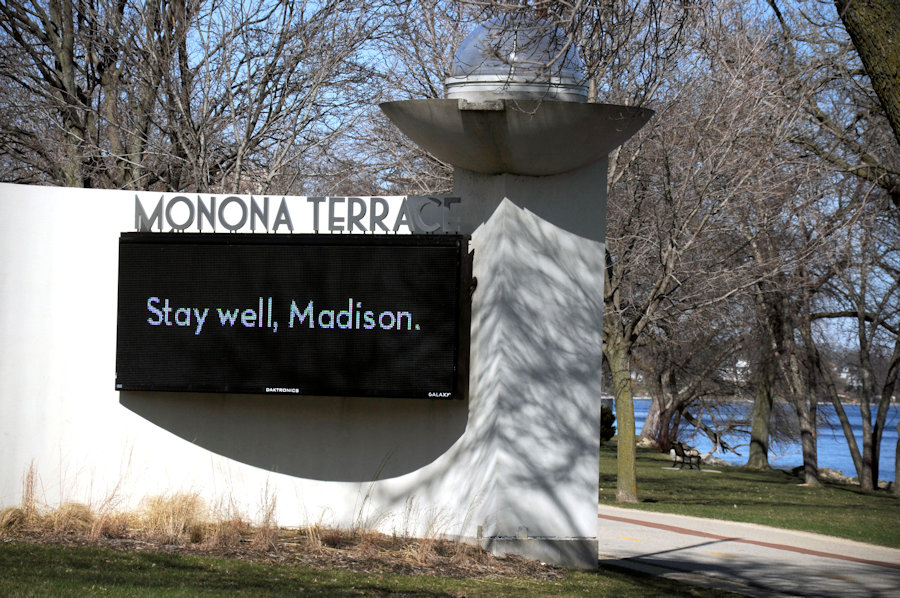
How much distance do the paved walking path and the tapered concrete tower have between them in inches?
64.7

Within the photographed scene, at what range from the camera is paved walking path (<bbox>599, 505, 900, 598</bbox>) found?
35.0 feet

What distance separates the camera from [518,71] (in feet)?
33.3

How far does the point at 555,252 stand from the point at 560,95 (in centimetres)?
152

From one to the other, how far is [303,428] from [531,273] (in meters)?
2.72

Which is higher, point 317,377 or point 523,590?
point 317,377

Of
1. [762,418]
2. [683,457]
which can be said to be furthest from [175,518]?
[762,418]

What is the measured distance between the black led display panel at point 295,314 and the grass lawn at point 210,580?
1707 millimetres

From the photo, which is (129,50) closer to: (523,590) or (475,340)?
(475,340)

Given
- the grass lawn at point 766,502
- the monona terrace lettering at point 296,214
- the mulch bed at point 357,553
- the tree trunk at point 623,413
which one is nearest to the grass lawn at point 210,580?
the mulch bed at point 357,553

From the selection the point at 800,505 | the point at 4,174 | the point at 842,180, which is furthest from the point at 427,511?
the point at 842,180

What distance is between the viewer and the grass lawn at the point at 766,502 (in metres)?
17.9

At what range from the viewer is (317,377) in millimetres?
9648

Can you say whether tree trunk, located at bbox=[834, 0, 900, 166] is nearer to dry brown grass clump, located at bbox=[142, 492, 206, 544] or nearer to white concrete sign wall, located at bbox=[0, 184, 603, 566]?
white concrete sign wall, located at bbox=[0, 184, 603, 566]

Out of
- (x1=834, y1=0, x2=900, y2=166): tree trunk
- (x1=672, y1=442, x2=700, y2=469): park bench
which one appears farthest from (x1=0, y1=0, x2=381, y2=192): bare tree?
(x1=672, y1=442, x2=700, y2=469): park bench
